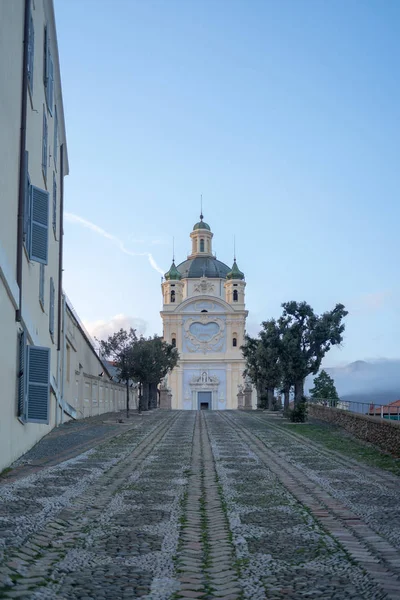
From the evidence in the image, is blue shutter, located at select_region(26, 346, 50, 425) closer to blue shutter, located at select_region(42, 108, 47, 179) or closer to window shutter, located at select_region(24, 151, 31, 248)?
window shutter, located at select_region(24, 151, 31, 248)

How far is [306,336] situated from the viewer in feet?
114

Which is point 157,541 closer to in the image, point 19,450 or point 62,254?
point 19,450

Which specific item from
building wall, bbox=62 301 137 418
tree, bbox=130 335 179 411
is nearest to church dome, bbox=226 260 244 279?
tree, bbox=130 335 179 411

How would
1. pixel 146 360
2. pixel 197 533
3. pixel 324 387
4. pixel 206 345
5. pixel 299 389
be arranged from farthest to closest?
1. pixel 206 345
2. pixel 324 387
3. pixel 146 360
4. pixel 299 389
5. pixel 197 533

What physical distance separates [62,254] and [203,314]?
61.5 meters

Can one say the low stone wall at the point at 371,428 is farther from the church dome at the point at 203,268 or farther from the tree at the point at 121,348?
the church dome at the point at 203,268

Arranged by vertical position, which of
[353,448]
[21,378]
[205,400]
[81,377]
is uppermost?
[21,378]

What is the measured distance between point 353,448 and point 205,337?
6791 cm

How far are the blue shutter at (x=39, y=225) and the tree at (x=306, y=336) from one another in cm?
2151

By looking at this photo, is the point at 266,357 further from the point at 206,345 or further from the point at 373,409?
the point at 206,345

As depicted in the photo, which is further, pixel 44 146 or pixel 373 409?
pixel 373 409

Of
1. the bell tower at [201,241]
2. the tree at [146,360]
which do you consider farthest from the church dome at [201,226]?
the tree at [146,360]

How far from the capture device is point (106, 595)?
14.9 ft

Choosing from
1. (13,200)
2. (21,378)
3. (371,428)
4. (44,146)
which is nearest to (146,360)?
(371,428)
